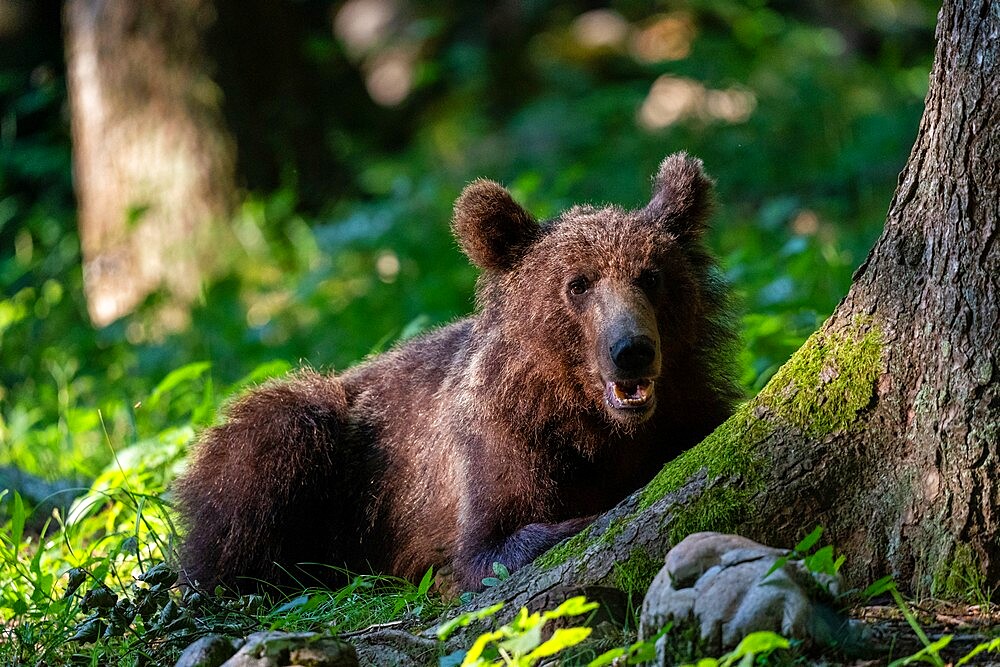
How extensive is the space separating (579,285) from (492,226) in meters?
0.49

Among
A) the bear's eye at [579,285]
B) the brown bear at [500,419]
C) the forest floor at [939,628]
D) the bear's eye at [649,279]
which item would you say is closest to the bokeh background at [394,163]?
the brown bear at [500,419]

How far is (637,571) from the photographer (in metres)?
3.52

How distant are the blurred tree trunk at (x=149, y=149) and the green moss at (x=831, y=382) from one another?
797cm

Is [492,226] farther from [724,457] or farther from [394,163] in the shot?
[394,163]

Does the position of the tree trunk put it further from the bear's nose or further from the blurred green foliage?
the blurred green foliage

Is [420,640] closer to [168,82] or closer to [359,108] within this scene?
[168,82]

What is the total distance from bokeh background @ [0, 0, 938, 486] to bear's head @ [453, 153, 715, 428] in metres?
1.32

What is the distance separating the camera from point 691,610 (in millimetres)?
2947

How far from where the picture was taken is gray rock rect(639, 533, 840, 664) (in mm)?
2869

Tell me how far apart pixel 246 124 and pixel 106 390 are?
3.43 meters

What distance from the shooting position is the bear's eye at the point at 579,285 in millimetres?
4660

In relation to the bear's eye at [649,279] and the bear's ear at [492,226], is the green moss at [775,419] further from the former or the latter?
the bear's ear at [492,226]

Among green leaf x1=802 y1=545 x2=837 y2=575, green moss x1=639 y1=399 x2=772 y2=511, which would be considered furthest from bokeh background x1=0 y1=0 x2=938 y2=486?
green leaf x1=802 y1=545 x2=837 y2=575

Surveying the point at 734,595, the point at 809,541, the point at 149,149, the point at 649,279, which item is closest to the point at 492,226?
the point at 649,279
